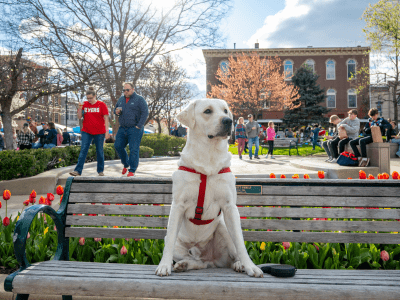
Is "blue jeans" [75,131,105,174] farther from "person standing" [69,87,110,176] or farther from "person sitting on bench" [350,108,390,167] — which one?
"person sitting on bench" [350,108,390,167]

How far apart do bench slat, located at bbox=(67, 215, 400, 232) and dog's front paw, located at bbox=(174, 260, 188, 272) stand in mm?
623

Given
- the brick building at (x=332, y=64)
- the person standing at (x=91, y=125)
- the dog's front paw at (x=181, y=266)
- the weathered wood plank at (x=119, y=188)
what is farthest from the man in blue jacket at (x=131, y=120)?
the brick building at (x=332, y=64)

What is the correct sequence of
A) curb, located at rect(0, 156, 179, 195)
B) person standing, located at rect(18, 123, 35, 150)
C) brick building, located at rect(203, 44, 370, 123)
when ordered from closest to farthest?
1. curb, located at rect(0, 156, 179, 195)
2. person standing, located at rect(18, 123, 35, 150)
3. brick building, located at rect(203, 44, 370, 123)

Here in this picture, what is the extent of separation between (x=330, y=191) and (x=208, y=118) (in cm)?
128

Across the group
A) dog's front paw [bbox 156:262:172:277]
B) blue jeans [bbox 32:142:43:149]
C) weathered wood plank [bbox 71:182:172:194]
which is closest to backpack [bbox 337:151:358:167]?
weathered wood plank [bbox 71:182:172:194]

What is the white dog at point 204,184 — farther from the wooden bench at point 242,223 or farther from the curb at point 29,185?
the curb at point 29,185

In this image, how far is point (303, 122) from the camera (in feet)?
124

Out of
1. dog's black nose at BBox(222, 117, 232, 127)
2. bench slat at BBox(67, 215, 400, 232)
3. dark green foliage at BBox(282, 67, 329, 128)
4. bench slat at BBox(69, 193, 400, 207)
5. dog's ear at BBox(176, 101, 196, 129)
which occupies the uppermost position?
dark green foliage at BBox(282, 67, 329, 128)

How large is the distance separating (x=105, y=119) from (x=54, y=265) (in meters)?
5.32

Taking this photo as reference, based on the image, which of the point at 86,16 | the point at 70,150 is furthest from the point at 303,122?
the point at 70,150

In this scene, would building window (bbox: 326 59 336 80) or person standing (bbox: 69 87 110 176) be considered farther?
building window (bbox: 326 59 336 80)

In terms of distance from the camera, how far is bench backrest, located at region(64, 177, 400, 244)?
2.55 metres

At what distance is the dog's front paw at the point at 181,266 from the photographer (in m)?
2.04

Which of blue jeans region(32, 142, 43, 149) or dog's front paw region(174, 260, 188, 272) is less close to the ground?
blue jeans region(32, 142, 43, 149)
